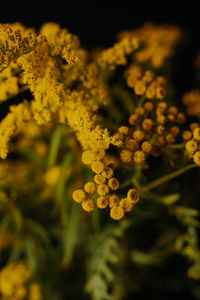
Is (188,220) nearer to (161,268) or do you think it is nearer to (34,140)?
(161,268)

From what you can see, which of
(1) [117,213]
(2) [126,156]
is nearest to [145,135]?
(2) [126,156]

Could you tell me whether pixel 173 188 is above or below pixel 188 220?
above

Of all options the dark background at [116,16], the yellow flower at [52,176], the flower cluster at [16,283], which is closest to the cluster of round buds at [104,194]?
the yellow flower at [52,176]

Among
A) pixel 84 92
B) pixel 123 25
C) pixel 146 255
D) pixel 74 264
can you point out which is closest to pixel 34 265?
pixel 74 264

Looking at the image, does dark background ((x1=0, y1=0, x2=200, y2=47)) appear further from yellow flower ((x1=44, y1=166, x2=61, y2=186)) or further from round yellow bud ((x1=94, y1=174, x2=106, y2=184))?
round yellow bud ((x1=94, y1=174, x2=106, y2=184))

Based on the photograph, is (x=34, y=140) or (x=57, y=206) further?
(x=34, y=140)

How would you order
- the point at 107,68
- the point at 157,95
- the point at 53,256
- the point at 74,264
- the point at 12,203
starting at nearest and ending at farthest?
1. the point at 157,95
2. the point at 107,68
3. the point at 12,203
4. the point at 53,256
5. the point at 74,264

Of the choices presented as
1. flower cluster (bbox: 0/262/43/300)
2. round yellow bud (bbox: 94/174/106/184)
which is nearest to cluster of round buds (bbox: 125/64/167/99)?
round yellow bud (bbox: 94/174/106/184)
